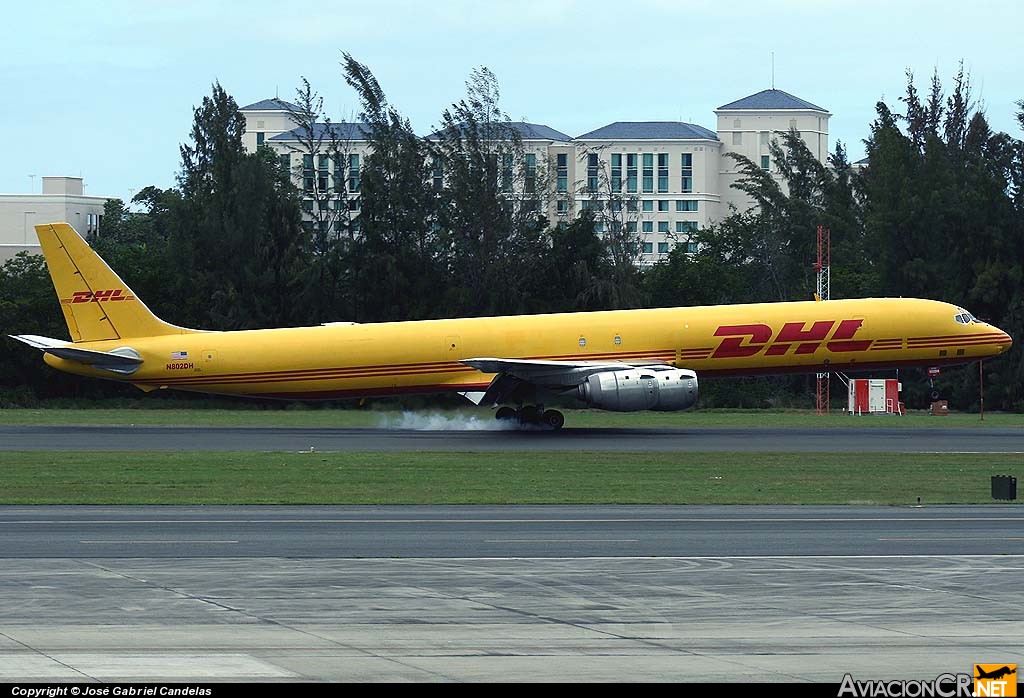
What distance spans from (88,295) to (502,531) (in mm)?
30179

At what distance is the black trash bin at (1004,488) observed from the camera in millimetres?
29109

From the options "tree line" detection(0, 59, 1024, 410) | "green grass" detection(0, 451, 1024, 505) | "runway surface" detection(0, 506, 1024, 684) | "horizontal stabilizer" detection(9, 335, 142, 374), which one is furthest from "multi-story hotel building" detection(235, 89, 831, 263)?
"runway surface" detection(0, 506, 1024, 684)

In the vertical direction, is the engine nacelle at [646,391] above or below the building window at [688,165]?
below

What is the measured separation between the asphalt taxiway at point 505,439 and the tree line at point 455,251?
80.8 feet

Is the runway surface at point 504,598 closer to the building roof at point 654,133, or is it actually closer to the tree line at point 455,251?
the tree line at point 455,251

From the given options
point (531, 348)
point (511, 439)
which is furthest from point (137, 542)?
point (531, 348)

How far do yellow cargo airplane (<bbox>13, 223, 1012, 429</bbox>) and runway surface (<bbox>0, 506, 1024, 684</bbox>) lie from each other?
24136mm

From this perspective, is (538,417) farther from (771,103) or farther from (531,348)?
(771,103)

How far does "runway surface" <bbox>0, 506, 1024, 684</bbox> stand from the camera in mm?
12797

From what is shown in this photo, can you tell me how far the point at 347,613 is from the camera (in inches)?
610

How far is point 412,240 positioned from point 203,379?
3595cm

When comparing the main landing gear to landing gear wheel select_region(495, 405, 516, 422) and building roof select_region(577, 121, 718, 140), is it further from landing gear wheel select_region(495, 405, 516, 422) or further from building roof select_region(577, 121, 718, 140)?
building roof select_region(577, 121, 718, 140)

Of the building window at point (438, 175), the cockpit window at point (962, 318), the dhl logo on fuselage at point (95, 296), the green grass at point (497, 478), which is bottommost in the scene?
the green grass at point (497, 478)

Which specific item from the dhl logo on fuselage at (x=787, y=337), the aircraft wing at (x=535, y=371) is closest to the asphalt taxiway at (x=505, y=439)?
the aircraft wing at (x=535, y=371)
